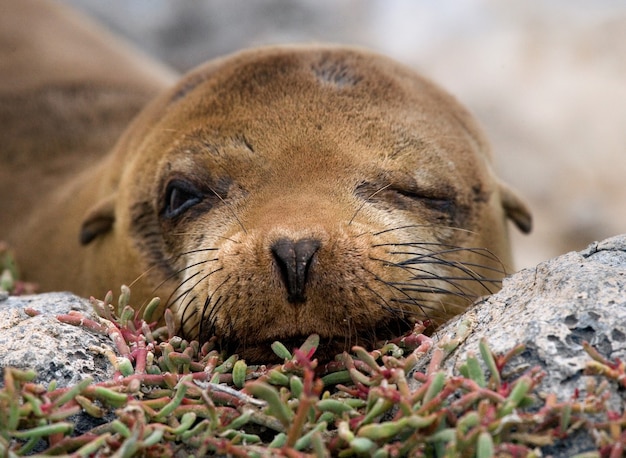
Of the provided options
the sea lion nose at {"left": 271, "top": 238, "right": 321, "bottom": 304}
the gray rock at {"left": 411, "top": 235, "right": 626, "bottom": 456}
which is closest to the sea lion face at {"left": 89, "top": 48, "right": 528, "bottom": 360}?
the sea lion nose at {"left": 271, "top": 238, "right": 321, "bottom": 304}

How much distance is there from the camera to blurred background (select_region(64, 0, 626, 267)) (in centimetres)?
1011

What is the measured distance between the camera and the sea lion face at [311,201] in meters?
2.72

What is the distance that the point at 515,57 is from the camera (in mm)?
11258

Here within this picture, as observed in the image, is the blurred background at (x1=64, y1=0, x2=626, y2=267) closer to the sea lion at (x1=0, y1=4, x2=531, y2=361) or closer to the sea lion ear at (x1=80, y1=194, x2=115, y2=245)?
the sea lion at (x1=0, y1=4, x2=531, y2=361)

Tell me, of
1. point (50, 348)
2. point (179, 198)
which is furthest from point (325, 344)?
point (179, 198)

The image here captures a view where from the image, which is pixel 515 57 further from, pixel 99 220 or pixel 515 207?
pixel 99 220

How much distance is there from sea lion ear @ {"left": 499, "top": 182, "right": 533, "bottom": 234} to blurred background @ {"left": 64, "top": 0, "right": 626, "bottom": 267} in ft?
15.5

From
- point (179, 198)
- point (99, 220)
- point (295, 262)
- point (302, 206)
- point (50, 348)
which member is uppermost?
point (99, 220)

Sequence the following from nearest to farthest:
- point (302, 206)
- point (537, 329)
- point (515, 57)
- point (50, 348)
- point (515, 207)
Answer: point (537, 329) < point (50, 348) < point (302, 206) < point (515, 207) < point (515, 57)

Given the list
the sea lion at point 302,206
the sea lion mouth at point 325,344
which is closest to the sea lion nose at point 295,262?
the sea lion at point 302,206

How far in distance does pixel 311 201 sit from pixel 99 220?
1.72m

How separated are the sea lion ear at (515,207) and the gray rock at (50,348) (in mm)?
2278

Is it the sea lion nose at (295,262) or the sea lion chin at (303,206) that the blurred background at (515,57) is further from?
the sea lion nose at (295,262)

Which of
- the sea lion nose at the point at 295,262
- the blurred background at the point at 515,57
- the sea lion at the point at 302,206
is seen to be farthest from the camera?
the blurred background at the point at 515,57
